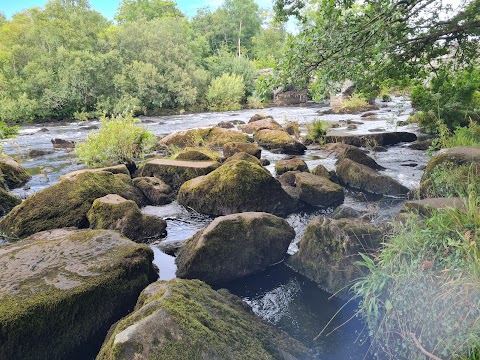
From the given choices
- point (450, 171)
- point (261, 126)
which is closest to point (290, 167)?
point (450, 171)

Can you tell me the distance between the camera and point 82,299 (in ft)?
11.0

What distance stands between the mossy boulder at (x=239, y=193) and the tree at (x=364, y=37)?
1.94m

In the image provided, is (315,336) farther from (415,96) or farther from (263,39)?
(263,39)

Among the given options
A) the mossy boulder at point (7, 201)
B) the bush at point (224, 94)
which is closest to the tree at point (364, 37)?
the mossy boulder at point (7, 201)

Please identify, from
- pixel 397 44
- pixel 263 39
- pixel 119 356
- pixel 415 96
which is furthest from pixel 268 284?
pixel 263 39

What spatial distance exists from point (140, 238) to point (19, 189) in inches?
198

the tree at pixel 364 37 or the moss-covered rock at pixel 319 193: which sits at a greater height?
the tree at pixel 364 37

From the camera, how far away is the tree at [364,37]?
242 inches

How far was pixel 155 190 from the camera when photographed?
25.9 feet

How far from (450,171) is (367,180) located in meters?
2.59

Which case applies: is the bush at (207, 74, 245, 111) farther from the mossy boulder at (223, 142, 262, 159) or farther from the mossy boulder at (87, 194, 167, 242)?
the mossy boulder at (87, 194, 167, 242)

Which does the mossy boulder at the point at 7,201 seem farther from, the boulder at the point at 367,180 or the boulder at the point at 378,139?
the boulder at the point at 378,139

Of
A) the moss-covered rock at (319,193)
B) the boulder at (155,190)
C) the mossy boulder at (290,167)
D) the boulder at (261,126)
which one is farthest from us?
the boulder at (261,126)

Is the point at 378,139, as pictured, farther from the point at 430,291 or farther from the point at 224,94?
the point at 224,94
